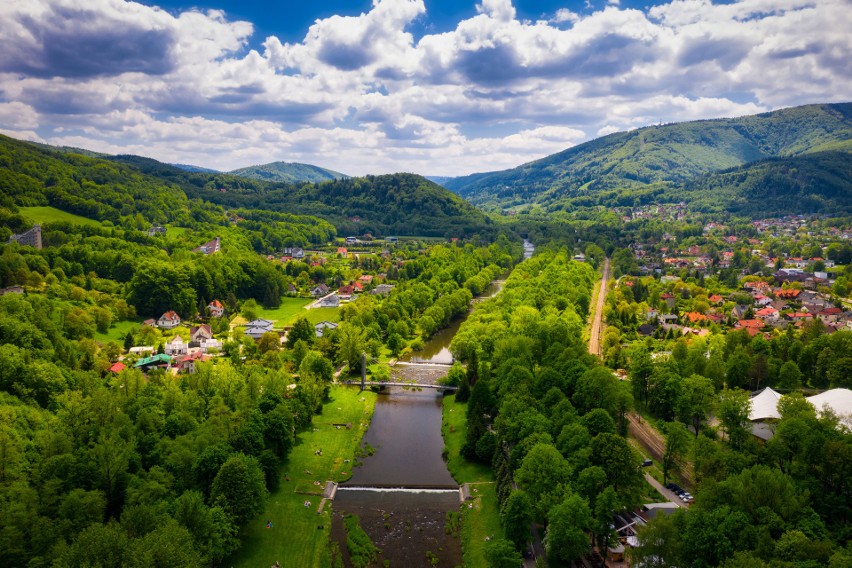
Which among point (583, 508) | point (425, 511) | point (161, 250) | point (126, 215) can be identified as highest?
point (126, 215)

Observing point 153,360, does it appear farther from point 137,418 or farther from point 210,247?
point 210,247

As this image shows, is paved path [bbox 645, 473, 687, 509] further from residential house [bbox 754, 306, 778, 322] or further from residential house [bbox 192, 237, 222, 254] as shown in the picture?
residential house [bbox 192, 237, 222, 254]

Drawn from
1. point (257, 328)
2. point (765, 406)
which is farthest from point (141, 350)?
point (765, 406)

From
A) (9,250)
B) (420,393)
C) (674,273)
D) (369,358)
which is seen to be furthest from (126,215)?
(674,273)

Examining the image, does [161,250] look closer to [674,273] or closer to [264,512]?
[264,512]

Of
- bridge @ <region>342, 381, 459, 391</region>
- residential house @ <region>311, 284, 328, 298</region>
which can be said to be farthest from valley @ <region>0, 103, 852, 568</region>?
residential house @ <region>311, 284, 328, 298</region>

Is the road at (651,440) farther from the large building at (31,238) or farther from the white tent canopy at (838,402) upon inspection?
the large building at (31,238)
